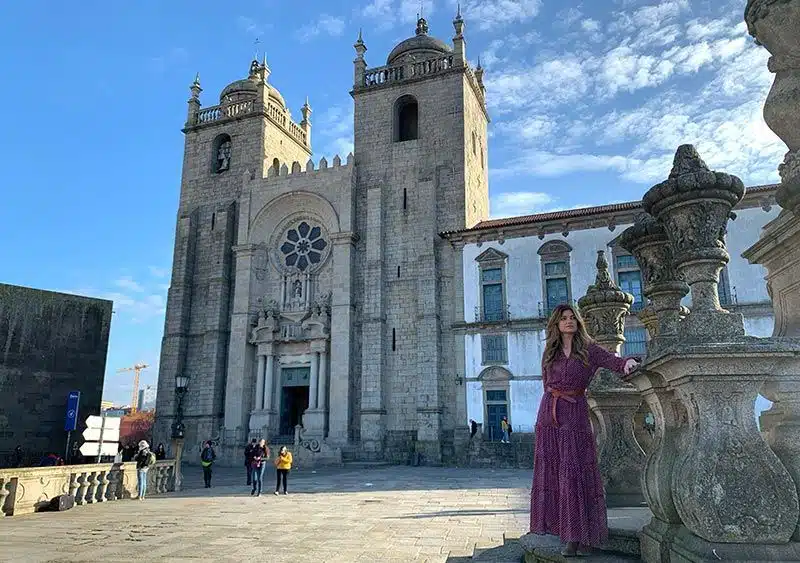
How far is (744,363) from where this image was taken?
10.5 ft

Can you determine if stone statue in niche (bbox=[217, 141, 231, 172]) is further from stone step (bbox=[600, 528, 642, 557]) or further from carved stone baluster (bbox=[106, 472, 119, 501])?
stone step (bbox=[600, 528, 642, 557])

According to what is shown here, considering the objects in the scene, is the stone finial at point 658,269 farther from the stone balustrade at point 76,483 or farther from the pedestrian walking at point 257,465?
the stone balustrade at point 76,483

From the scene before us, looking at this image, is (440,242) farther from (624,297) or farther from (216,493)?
(624,297)

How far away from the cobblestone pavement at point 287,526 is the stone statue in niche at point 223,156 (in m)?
21.9

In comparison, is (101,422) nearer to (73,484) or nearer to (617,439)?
(73,484)

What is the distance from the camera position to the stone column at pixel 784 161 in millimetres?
3682

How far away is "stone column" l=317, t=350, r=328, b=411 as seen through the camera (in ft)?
87.7

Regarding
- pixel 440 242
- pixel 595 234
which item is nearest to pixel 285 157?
pixel 440 242

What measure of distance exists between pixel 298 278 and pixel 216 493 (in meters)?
15.8

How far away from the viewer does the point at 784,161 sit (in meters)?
3.95

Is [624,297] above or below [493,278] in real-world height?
below

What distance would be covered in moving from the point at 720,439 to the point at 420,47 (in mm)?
32113

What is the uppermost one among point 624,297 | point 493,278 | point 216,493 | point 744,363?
point 493,278

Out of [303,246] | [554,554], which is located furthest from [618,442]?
[303,246]
